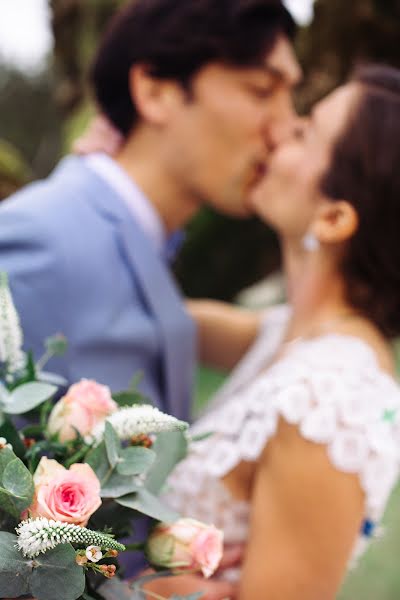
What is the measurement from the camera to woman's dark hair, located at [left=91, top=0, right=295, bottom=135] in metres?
2.48

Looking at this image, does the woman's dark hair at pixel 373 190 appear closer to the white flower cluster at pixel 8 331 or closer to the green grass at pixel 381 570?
the white flower cluster at pixel 8 331

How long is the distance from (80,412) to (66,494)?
0.19 meters

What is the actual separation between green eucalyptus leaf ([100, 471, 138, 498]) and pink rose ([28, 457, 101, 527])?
60 millimetres

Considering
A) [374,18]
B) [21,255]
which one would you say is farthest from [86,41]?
[21,255]

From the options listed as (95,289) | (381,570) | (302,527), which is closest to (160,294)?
(95,289)

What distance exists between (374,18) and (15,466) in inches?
210

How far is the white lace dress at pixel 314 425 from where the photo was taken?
1639 millimetres

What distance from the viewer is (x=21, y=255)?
79.2 inches

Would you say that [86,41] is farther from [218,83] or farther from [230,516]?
[230,516]

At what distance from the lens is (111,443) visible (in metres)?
1.09

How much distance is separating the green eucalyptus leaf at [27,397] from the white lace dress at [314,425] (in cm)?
44

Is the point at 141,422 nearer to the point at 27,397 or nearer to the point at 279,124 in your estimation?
the point at 27,397

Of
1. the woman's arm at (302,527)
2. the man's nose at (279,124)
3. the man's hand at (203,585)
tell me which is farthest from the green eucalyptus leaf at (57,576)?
the man's nose at (279,124)

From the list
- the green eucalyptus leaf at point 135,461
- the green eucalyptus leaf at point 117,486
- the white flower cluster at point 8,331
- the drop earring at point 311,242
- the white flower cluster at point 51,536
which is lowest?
the drop earring at point 311,242
